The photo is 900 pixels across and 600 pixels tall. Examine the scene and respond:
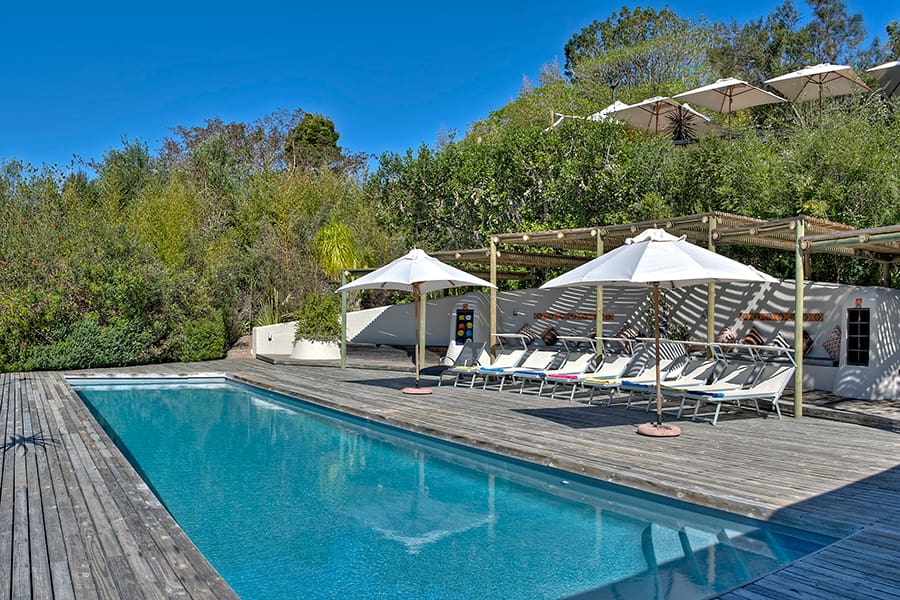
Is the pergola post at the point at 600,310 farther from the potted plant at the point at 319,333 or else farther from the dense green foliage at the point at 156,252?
the dense green foliage at the point at 156,252

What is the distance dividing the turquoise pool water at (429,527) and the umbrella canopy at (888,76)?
19.3 m

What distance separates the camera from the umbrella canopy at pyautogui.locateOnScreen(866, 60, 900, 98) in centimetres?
1981

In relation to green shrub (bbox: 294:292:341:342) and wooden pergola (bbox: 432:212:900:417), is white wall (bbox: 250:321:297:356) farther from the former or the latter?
wooden pergola (bbox: 432:212:900:417)

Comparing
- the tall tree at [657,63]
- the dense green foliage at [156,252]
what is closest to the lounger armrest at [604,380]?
the dense green foliage at [156,252]

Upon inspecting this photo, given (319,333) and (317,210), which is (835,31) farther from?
(319,333)

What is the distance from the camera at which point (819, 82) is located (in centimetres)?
1830

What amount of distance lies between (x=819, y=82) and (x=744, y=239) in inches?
439

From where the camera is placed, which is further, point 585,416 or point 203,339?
point 203,339

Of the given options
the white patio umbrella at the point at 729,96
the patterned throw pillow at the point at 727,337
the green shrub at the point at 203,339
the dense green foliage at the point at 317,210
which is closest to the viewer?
the patterned throw pillow at the point at 727,337

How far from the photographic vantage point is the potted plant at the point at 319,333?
17.3 metres

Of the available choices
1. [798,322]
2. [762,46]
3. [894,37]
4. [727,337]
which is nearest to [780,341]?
[727,337]

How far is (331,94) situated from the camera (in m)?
40.8

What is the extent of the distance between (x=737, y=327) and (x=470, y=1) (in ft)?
70.1

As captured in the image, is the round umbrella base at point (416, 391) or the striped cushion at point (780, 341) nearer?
the striped cushion at point (780, 341)
